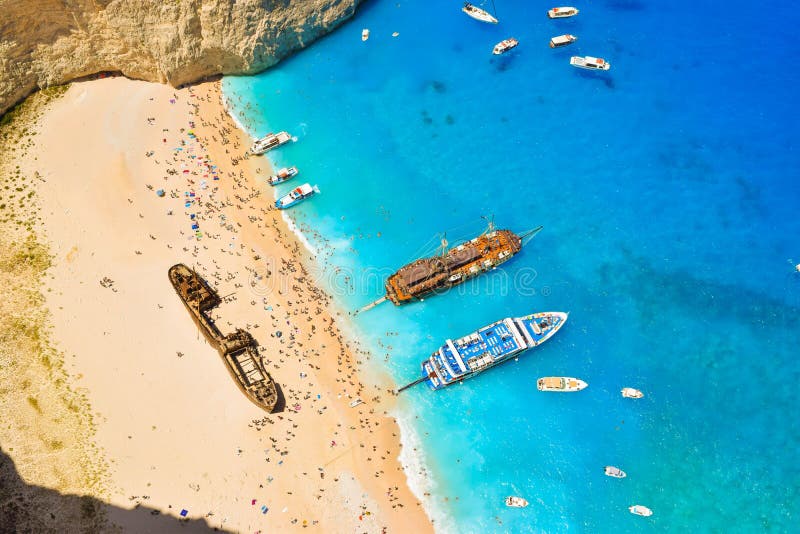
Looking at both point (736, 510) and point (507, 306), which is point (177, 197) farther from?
point (736, 510)

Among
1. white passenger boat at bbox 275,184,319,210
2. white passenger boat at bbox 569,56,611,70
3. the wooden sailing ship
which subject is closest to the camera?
the wooden sailing ship

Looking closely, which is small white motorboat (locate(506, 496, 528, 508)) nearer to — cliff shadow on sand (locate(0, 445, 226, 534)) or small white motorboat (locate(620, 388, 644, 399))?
small white motorboat (locate(620, 388, 644, 399))

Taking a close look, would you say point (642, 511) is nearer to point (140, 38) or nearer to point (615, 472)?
point (615, 472)

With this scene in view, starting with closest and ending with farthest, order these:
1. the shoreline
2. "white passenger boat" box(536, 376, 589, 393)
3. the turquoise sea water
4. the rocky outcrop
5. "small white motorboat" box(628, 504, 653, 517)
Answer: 1. the shoreline
2. "small white motorboat" box(628, 504, 653, 517)
3. the turquoise sea water
4. "white passenger boat" box(536, 376, 589, 393)
5. the rocky outcrop

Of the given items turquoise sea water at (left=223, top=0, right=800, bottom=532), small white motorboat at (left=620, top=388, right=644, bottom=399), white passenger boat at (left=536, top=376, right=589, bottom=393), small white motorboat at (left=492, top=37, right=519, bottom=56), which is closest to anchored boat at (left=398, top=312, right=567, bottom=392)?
turquoise sea water at (left=223, top=0, right=800, bottom=532)

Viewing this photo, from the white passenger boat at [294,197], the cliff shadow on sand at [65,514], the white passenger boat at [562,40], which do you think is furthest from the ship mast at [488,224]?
the cliff shadow on sand at [65,514]

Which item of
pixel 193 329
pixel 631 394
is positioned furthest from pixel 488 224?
pixel 193 329

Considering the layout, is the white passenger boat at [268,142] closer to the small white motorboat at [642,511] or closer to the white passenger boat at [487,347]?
the white passenger boat at [487,347]

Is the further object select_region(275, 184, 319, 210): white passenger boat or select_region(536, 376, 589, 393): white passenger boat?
select_region(275, 184, 319, 210): white passenger boat

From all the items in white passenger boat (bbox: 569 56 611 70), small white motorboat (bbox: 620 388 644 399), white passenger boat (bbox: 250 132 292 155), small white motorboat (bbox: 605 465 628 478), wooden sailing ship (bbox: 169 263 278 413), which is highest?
white passenger boat (bbox: 569 56 611 70)
